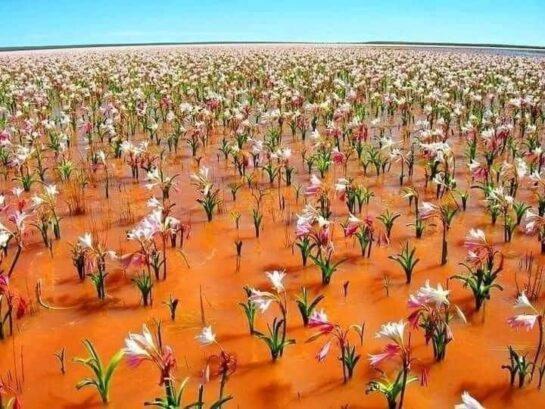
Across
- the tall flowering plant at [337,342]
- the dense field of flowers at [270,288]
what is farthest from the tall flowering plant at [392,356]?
the tall flowering plant at [337,342]

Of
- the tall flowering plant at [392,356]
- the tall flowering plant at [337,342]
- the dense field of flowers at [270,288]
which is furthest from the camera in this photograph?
the dense field of flowers at [270,288]

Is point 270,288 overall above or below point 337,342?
below

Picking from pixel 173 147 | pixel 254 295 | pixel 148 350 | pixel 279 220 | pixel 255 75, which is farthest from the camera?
pixel 255 75

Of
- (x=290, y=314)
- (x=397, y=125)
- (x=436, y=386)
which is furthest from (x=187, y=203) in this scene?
(x=397, y=125)

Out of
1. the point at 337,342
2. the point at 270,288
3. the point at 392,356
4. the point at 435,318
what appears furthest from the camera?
the point at 270,288

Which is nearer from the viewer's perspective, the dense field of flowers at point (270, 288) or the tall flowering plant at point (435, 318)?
the tall flowering plant at point (435, 318)

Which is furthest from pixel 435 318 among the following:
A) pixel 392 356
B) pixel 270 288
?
pixel 270 288

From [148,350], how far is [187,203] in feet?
16.9

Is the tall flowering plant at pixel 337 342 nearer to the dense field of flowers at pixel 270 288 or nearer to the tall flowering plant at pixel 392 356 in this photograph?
the dense field of flowers at pixel 270 288

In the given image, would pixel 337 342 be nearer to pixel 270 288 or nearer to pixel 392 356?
pixel 392 356

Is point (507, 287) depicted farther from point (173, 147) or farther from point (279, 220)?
point (173, 147)

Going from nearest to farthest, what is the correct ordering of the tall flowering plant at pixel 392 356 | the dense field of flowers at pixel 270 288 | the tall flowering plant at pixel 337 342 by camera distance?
the tall flowering plant at pixel 392 356 < the tall flowering plant at pixel 337 342 < the dense field of flowers at pixel 270 288

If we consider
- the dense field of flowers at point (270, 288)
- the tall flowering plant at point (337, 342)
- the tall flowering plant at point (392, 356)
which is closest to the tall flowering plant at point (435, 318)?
the dense field of flowers at point (270, 288)

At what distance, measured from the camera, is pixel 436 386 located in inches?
168
